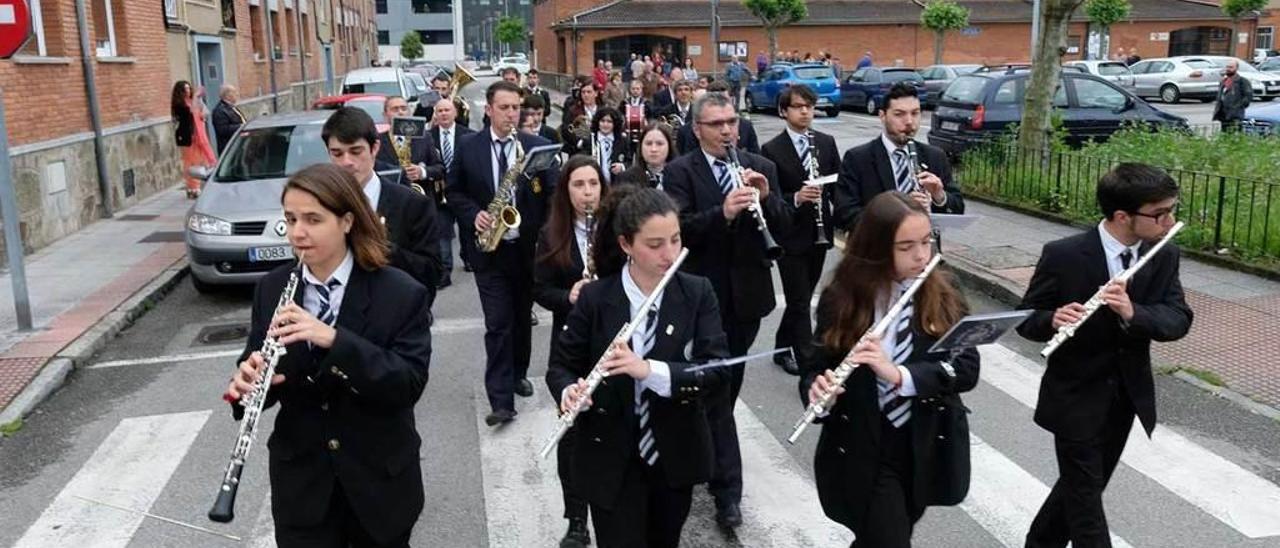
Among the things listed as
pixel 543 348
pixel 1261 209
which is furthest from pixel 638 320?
pixel 1261 209

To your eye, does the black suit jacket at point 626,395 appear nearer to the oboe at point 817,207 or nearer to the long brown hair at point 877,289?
the long brown hair at point 877,289

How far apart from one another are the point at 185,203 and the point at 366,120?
1231 cm

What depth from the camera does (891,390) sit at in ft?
11.2

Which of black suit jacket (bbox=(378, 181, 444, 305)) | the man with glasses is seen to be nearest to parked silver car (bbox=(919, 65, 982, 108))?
the man with glasses

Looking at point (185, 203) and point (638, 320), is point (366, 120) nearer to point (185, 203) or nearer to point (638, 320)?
point (638, 320)

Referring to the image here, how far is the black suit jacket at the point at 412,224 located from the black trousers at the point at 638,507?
5.53 feet

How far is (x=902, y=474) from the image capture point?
3.45 metres

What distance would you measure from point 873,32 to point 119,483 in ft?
163

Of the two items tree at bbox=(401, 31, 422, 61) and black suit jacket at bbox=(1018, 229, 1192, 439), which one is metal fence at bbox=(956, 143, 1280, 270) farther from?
tree at bbox=(401, 31, 422, 61)

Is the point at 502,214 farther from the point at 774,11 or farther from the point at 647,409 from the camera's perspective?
the point at 774,11

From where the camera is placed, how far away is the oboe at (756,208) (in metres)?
5.17

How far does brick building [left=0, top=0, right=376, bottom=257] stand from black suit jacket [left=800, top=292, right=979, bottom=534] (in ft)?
35.7

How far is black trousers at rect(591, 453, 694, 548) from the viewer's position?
3.53 metres

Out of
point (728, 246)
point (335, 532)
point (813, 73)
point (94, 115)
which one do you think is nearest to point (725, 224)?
point (728, 246)
